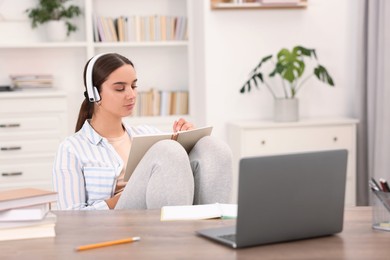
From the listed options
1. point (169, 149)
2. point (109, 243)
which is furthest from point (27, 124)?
point (109, 243)

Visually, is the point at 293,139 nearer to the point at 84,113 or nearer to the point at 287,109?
the point at 287,109

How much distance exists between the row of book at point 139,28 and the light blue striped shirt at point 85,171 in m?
2.47

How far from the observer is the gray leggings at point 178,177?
244cm

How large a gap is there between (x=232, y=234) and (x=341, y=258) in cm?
29

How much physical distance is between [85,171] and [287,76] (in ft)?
7.53

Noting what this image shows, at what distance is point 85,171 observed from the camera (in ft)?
9.30

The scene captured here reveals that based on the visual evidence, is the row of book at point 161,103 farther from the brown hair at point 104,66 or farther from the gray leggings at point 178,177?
the gray leggings at point 178,177

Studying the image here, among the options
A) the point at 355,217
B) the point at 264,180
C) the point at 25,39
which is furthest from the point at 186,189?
the point at 25,39

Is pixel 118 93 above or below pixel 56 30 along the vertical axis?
below

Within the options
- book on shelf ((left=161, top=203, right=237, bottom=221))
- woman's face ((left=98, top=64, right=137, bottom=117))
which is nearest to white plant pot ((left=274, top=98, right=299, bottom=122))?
woman's face ((left=98, top=64, right=137, bottom=117))

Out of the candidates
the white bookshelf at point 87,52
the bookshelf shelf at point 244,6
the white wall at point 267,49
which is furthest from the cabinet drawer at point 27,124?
the bookshelf shelf at point 244,6

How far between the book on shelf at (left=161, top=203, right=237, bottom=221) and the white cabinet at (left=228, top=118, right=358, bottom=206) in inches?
101

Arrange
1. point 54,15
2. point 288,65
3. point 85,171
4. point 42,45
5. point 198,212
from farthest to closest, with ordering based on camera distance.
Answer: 1. point 54,15
2. point 42,45
3. point 288,65
4. point 85,171
5. point 198,212

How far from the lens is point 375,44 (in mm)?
4848
